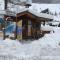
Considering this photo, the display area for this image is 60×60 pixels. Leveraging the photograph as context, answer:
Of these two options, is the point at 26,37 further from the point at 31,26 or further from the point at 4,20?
the point at 4,20

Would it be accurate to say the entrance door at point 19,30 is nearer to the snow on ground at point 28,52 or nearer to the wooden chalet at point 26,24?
the wooden chalet at point 26,24

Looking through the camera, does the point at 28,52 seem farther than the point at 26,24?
No

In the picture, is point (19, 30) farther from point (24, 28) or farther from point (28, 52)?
point (28, 52)

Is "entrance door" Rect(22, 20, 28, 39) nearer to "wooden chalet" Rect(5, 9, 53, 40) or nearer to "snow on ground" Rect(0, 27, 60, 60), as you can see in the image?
"wooden chalet" Rect(5, 9, 53, 40)

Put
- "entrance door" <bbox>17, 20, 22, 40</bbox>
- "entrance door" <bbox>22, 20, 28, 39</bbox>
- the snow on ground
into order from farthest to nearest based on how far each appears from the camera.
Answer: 1. "entrance door" <bbox>22, 20, 28, 39</bbox>
2. "entrance door" <bbox>17, 20, 22, 40</bbox>
3. the snow on ground

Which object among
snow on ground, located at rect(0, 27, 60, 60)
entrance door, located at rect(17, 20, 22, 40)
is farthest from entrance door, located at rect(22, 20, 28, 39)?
snow on ground, located at rect(0, 27, 60, 60)

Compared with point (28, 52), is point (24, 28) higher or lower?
lower

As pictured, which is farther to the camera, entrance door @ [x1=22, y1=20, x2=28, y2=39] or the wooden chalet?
entrance door @ [x1=22, y1=20, x2=28, y2=39]

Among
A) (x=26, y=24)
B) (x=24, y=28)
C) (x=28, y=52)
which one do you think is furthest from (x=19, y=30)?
(x=28, y=52)

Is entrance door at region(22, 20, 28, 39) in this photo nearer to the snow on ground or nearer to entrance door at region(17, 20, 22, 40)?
entrance door at region(17, 20, 22, 40)

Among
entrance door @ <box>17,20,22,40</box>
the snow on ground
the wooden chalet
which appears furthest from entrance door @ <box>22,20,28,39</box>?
the snow on ground

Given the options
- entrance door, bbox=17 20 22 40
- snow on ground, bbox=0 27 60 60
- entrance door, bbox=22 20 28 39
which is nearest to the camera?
snow on ground, bbox=0 27 60 60

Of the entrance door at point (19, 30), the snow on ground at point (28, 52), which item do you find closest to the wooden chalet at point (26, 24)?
the entrance door at point (19, 30)

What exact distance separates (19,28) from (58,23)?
720 inches
